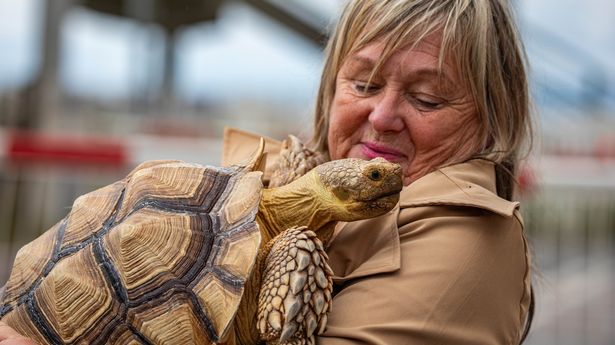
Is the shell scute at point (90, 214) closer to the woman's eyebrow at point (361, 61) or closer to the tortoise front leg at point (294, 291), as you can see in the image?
the tortoise front leg at point (294, 291)

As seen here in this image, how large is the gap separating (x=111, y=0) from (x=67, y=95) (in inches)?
97.3

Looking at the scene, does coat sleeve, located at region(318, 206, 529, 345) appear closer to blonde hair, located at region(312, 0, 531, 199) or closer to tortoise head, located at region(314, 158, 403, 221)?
tortoise head, located at region(314, 158, 403, 221)

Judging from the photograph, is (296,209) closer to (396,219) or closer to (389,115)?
(396,219)

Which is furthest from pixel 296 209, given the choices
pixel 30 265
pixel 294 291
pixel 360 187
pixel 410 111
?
pixel 30 265

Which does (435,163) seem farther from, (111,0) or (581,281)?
A: (111,0)

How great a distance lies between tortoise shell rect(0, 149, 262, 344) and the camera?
1795 millimetres

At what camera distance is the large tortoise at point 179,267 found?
180 centimetres

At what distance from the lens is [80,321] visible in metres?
1.83

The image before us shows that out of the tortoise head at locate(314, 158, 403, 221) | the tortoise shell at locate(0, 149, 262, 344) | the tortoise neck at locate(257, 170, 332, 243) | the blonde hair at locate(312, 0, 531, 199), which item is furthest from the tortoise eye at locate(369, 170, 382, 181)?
the blonde hair at locate(312, 0, 531, 199)

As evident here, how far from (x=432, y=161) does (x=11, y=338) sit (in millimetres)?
1183

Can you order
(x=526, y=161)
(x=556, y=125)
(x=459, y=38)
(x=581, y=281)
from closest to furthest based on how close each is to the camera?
(x=459, y=38) → (x=526, y=161) → (x=581, y=281) → (x=556, y=125)

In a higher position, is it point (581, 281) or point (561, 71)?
point (561, 71)

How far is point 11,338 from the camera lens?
189 cm

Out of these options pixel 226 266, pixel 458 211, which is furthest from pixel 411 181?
pixel 226 266
